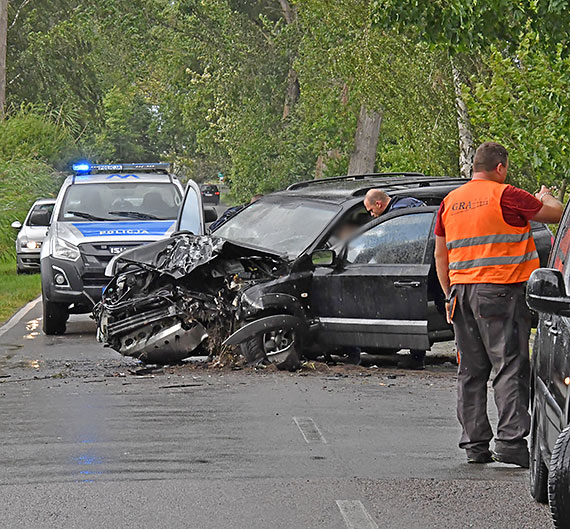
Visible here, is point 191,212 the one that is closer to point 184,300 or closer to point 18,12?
point 184,300

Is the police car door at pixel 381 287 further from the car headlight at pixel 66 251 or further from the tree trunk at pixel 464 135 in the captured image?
the tree trunk at pixel 464 135

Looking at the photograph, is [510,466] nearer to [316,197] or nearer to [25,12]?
[316,197]

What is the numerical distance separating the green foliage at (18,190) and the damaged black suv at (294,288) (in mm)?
15237

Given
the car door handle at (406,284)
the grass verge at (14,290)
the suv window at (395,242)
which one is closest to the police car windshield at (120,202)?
the grass verge at (14,290)

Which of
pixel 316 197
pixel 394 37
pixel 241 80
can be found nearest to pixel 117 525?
pixel 316 197

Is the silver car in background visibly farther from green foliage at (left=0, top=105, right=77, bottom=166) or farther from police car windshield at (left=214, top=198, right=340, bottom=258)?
police car windshield at (left=214, top=198, right=340, bottom=258)

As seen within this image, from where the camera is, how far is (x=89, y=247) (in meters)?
16.3

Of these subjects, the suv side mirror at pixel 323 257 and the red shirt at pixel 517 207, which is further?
the suv side mirror at pixel 323 257

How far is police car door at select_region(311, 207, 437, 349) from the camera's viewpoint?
449 inches

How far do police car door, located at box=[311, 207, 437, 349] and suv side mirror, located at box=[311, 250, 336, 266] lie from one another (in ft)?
0.28

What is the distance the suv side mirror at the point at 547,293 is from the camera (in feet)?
17.2

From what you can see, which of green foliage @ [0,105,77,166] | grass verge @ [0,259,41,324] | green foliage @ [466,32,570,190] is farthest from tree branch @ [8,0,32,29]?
green foliage @ [466,32,570,190]

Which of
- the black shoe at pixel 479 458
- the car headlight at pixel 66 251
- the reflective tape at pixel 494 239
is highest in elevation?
the reflective tape at pixel 494 239

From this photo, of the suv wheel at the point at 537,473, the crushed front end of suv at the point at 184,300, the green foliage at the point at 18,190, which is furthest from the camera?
the green foliage at the point at 18,190
